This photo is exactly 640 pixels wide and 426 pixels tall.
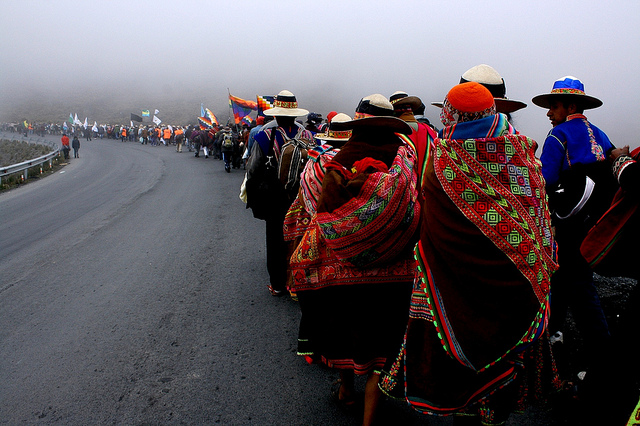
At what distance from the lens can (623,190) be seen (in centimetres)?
224

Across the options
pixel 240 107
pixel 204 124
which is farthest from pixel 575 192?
pixel 204 124

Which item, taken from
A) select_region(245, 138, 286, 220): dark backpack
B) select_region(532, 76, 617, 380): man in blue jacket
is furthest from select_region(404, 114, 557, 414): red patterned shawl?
select_region(245, 138, 286, 220): dark backpack

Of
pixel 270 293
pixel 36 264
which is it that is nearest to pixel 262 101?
pixel 36 264

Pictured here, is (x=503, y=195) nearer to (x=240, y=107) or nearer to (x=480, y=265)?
(x=480, y=265)

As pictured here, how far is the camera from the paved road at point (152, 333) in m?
2.97

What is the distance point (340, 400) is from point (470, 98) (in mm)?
2184

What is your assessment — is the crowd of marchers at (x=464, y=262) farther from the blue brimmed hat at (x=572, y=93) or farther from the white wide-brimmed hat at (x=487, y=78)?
the blue brimmed hat at (x=572, y=93)

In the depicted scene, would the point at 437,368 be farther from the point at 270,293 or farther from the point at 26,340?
the point at 26,340

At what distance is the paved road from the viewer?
2967 millimetres

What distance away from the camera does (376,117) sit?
8.74 ft

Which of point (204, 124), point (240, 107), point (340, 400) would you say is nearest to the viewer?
point (340, 400)

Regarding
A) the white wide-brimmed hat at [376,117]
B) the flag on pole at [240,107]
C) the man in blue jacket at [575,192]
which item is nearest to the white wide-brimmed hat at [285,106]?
the white wide-brimmed hat at [376,117]

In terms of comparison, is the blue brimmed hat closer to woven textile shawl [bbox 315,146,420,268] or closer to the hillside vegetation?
woven textile shawl [bbox 315,146,420,268]

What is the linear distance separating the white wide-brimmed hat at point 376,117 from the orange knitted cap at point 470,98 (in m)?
0.60
